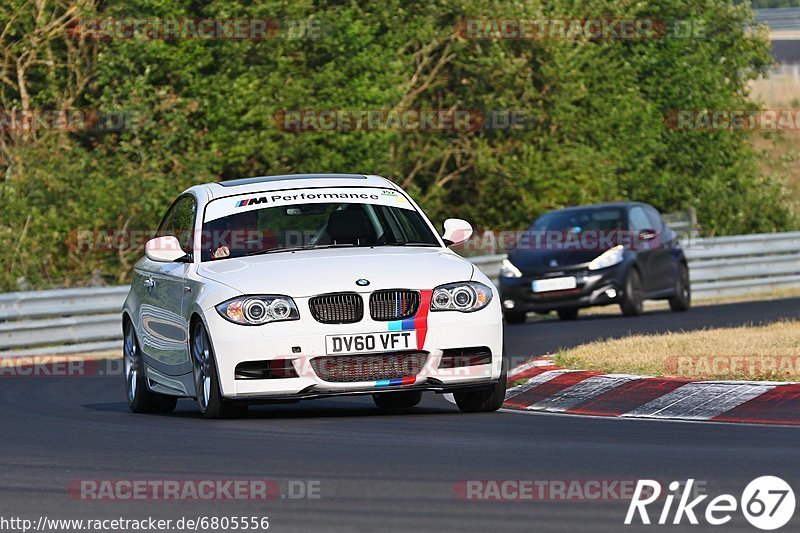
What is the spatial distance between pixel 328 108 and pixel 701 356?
17724 millimetres

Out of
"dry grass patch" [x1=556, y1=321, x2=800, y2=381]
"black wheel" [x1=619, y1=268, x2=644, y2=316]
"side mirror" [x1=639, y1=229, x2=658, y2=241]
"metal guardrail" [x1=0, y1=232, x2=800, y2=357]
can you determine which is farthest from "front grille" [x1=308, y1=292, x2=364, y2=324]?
"side mirror" [x1=639, y1=229, x2=658, y2=241]

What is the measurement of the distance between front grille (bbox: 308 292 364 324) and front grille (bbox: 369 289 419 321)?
82 millimetres

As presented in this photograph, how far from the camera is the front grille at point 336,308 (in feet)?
34.0

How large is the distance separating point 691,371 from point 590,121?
78.6 feet

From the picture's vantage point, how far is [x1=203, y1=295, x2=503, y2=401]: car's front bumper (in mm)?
10312

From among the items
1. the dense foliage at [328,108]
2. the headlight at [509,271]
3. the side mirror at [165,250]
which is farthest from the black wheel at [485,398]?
the dense foliage at [328,108]

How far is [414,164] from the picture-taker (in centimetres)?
3384

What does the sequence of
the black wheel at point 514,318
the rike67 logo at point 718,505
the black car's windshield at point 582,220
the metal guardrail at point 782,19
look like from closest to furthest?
the rike67 logo at point 718,505, the black wheel at point 514,318, the black car's windshield at point 582,220, the metal guardrail at point 782,19

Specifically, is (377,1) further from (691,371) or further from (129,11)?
(691,371)

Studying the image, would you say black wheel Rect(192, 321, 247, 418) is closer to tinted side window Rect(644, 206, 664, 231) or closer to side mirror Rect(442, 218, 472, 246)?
side mirror Rect(442, 218, 472, 246)

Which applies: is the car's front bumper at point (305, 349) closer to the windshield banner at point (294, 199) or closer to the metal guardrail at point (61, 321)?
the windshield banner at point (294, 199)

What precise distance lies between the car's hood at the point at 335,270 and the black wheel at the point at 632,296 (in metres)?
12.8

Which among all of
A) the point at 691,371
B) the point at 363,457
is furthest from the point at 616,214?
the point at 363,457

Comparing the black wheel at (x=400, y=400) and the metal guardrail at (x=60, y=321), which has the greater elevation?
the black wheel at (x=400, y=400)
